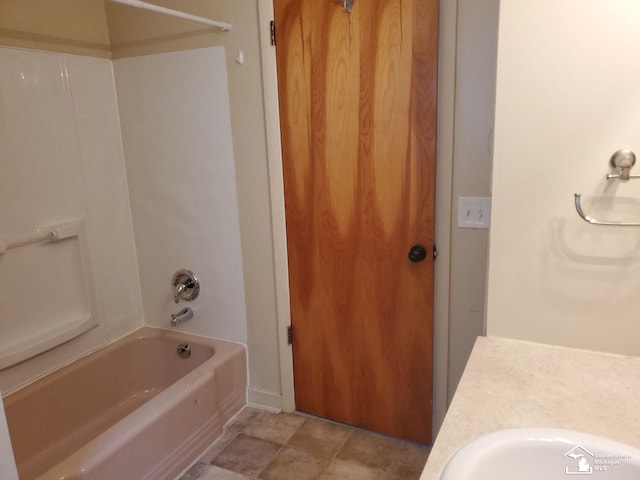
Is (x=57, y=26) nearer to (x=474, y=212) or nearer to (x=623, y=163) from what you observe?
(x=474, y=212)

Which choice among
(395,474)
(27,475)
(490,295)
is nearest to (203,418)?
(27,475)

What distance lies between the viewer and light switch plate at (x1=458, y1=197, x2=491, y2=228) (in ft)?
5.81

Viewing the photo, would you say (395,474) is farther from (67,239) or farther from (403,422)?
(67,239)

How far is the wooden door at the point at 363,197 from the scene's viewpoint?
1808 millimetres

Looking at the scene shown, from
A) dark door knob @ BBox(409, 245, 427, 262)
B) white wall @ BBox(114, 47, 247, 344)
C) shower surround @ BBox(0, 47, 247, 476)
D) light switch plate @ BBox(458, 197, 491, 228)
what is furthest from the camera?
white wall @ BBox(114, 47, 247, 344)

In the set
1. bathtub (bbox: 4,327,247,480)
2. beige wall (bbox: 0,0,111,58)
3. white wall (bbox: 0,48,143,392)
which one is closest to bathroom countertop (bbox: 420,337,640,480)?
bathtub (bbox: 4,327,247,480)

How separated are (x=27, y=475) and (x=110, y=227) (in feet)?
3.77

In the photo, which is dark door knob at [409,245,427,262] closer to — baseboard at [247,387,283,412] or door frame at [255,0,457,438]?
door frame at [255,0,457,438]

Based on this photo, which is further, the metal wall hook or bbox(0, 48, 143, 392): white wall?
bbox(0, 48, 143, 392): white wall

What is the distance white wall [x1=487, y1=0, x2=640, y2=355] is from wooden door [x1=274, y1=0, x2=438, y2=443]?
25.0 inches

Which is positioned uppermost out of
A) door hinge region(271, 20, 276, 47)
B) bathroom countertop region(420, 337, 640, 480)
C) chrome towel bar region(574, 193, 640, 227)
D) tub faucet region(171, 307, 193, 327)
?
door hinge region(271, 20, 276, 47)

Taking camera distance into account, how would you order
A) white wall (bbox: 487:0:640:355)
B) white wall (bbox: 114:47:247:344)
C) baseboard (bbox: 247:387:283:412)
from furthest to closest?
baseboard (bbox: 247:387:283:412) < white wall (bbox: 114:47:247:344) < white wall (bbox: 487:0:640:355)

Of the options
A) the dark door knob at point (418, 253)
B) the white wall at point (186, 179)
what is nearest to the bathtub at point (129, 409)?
the white wall at point (186, 179)

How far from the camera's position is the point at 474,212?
5.89ft
